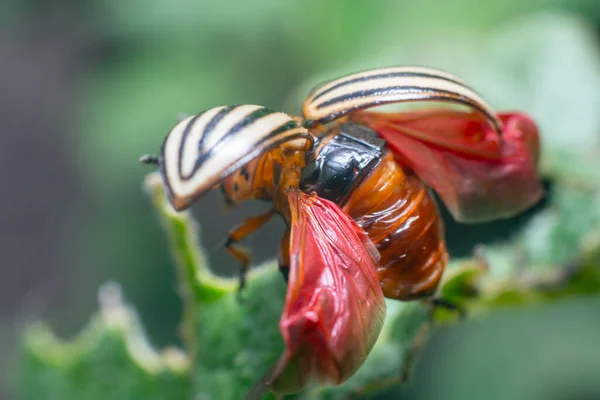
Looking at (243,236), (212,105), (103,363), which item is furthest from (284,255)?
(212,105)

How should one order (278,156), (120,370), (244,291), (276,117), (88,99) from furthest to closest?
(88,99) → (120,370) → (244,291) → (278,156) → (276,117)

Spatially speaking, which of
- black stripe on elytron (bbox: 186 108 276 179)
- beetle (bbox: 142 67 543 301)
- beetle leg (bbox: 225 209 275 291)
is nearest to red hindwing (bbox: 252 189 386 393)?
beetle (bbox: 142 67 543 301)

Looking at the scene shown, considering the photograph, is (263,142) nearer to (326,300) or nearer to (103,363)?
(326,300)

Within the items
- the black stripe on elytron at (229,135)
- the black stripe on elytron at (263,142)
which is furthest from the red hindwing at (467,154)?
the black stripe on elytron at (229,135)

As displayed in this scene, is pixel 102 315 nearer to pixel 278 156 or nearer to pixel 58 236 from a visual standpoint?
pixel 278 156

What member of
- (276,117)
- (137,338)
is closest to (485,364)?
(137,338)

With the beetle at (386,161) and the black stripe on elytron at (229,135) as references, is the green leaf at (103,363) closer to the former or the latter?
the beetle at (386,161)
